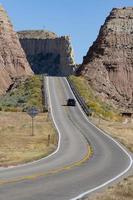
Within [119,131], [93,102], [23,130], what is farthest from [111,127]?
[93,102]

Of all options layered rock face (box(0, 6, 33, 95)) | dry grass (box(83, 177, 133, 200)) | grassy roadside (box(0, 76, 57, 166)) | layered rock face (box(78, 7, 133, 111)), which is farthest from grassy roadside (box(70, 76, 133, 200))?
layered rock face (box(0, 6, 33, 95))

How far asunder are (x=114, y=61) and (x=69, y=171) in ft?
351

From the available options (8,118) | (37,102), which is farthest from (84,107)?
(8,118)

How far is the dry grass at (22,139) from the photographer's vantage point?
33281 mm

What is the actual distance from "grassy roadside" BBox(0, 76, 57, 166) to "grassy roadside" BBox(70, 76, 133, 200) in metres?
6.43

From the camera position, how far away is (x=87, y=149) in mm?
40562

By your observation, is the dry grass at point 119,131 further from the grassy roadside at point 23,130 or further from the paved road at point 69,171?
the grassy roadside at point 23,130

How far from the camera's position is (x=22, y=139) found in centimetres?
4744

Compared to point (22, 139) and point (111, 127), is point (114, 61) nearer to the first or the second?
point (111, 127)

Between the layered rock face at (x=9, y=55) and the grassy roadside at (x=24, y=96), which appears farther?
the layered rock face at (x=9, y=55)

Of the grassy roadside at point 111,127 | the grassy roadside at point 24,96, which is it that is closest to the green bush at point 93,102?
the grassy roadside at point 111,127

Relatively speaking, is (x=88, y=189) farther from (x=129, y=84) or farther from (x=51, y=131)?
(x=129, y=84)

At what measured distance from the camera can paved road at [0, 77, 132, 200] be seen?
768 inches

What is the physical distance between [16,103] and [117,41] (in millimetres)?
52993
